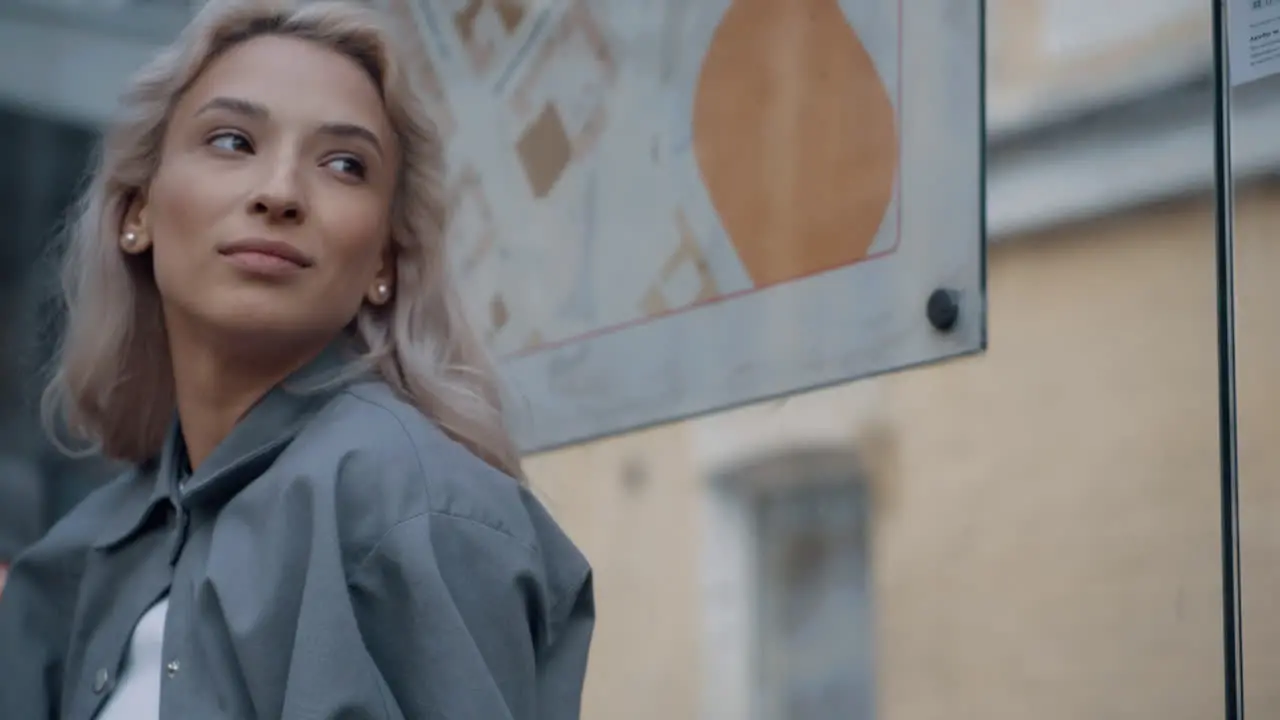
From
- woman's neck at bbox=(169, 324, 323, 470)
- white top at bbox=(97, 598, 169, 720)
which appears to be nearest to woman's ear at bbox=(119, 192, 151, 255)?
woman's neck at bbox=(169, 324, 323, 470)

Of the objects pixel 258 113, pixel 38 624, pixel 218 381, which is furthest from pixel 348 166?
pixel 38 624

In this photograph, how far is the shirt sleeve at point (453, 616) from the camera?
5.16ft

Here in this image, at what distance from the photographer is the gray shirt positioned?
157cm

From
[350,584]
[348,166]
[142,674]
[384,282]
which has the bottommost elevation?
[142,674]

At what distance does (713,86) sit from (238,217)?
1.04 m

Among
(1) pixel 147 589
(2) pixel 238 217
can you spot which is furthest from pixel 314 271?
(1) pixel 147 589

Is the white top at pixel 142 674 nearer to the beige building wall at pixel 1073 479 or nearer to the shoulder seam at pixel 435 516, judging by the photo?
the shoulder seam at pixel 435 516

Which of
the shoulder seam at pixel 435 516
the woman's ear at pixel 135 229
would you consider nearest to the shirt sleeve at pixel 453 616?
the shoulder seam at pixel 435 516

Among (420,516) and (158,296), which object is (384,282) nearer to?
(158,296)

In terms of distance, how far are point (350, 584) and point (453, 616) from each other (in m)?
0.10

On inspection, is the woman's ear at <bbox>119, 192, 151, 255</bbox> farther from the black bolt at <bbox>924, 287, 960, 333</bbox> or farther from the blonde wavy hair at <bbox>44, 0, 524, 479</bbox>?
the black bolt at <bbox>924, 287, 960, 333</bbox>

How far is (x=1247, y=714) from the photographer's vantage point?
85.7 inches

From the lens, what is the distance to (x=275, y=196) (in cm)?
186

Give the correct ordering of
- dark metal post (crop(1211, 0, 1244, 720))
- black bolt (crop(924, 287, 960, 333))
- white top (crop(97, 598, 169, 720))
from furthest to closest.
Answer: black bolt (crop(924, 287, 960, 333)), dark metal post (crop(1211, 0, 1244, 720)), white top (crop(97, 598, 169, 720))
